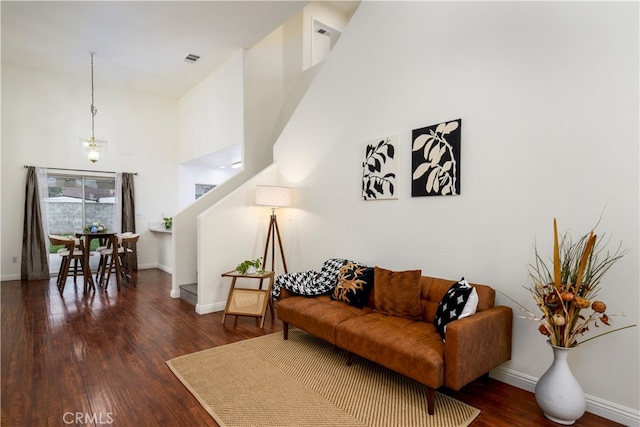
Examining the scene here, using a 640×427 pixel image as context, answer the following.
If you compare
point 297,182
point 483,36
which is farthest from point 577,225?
point 297,182

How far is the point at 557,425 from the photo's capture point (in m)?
Answer: 2.17

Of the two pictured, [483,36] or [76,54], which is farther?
[76,54]

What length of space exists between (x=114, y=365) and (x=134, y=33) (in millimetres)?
4588

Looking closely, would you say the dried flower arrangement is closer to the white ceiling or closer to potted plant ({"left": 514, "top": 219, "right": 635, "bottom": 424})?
potted plant ({"left": 514, "top": 219, "right": 635, "bottom": 424})

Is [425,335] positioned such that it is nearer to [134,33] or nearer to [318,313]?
[318,313]

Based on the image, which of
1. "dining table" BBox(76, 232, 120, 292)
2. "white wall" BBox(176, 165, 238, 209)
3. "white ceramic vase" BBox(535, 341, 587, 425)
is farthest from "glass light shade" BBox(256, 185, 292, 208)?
"white wall" BBox(176, 165, 238, 209)

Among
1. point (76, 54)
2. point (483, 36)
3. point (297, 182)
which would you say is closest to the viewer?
point (483, 36)

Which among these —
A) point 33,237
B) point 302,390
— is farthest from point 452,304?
point 33,237

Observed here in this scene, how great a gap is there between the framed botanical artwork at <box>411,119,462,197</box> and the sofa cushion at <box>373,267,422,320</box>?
2.59 ft

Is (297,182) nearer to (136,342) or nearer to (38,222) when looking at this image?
(136,342)

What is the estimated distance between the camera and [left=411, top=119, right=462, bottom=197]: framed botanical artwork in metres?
3.00

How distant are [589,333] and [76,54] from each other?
7.78 metres

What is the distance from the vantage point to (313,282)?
3.71 meters

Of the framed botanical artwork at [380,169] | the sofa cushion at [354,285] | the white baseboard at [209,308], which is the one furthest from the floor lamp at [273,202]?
the sofa cushion at [354,285]
